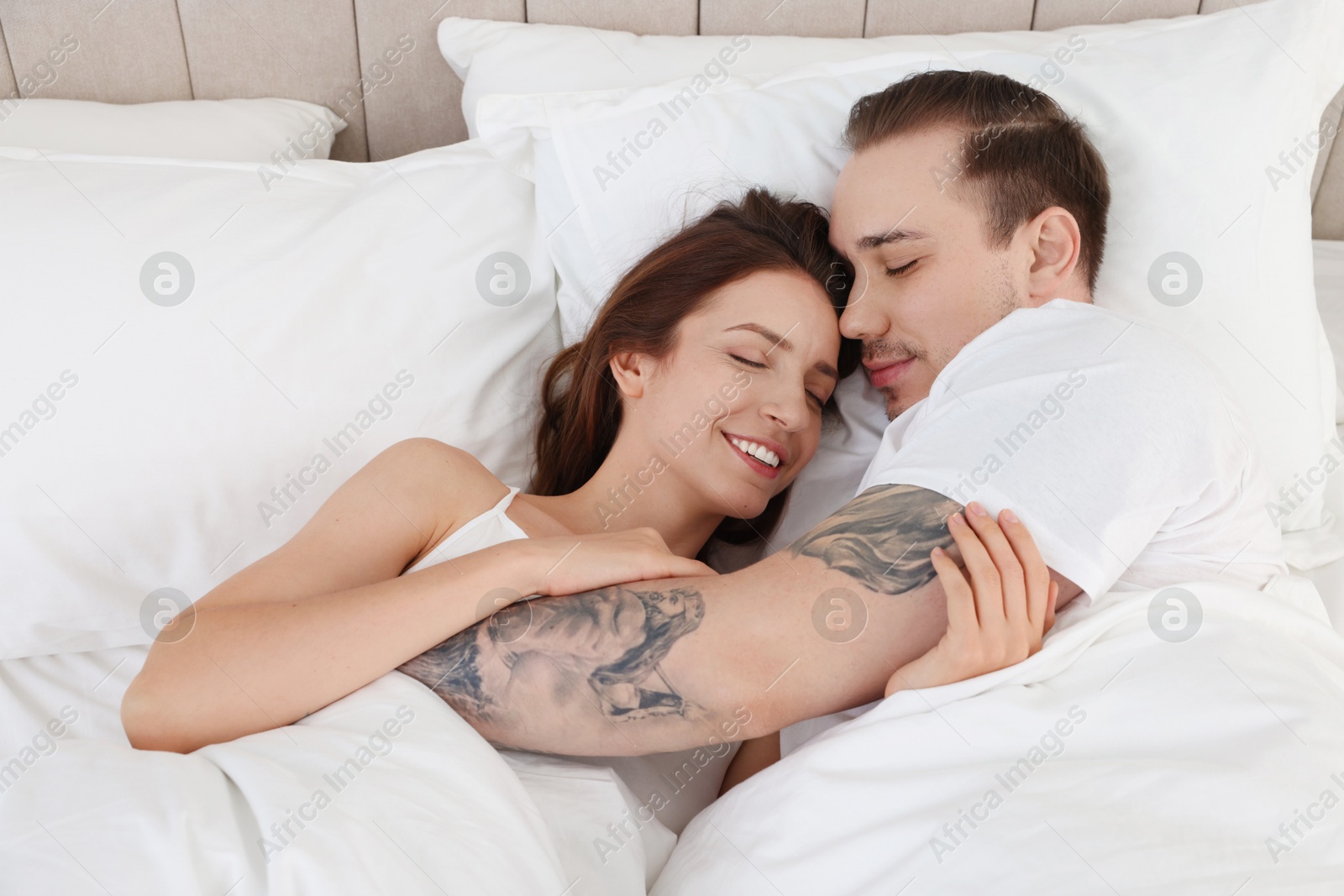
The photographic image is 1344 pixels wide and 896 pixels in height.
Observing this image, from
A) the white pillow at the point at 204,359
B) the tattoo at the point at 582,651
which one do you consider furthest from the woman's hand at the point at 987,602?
the white pillow at the point at 204,359

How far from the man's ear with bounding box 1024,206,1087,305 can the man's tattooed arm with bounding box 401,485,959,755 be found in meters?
0.57

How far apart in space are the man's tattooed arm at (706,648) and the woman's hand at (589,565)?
0.05 ft

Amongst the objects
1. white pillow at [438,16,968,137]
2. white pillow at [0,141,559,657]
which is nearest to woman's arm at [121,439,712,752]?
white pillow at [0,141,559,657]

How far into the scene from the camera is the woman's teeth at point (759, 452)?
1.40 metres

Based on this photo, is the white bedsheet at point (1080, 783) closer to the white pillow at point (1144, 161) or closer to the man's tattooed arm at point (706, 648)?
the man's tattooed arm at point (706, 648)

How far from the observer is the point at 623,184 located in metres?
1.60

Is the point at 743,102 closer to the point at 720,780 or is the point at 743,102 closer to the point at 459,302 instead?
the point at 459,302

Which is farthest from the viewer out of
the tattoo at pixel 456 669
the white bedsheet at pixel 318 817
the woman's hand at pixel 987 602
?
the tattoo at pixel 456 669

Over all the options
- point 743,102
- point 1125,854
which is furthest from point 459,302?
point 1125,854

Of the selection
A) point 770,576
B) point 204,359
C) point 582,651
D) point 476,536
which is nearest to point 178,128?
point 204,359

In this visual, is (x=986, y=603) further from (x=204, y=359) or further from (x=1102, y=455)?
(x=204, y=359)

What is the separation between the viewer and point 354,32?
176 cm

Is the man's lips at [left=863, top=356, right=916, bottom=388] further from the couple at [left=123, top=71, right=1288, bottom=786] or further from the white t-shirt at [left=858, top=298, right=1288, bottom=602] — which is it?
the white t-shirt at [left=858, top=298, right=1288, bottom=602]

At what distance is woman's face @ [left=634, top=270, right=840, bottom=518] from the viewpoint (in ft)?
4.59
